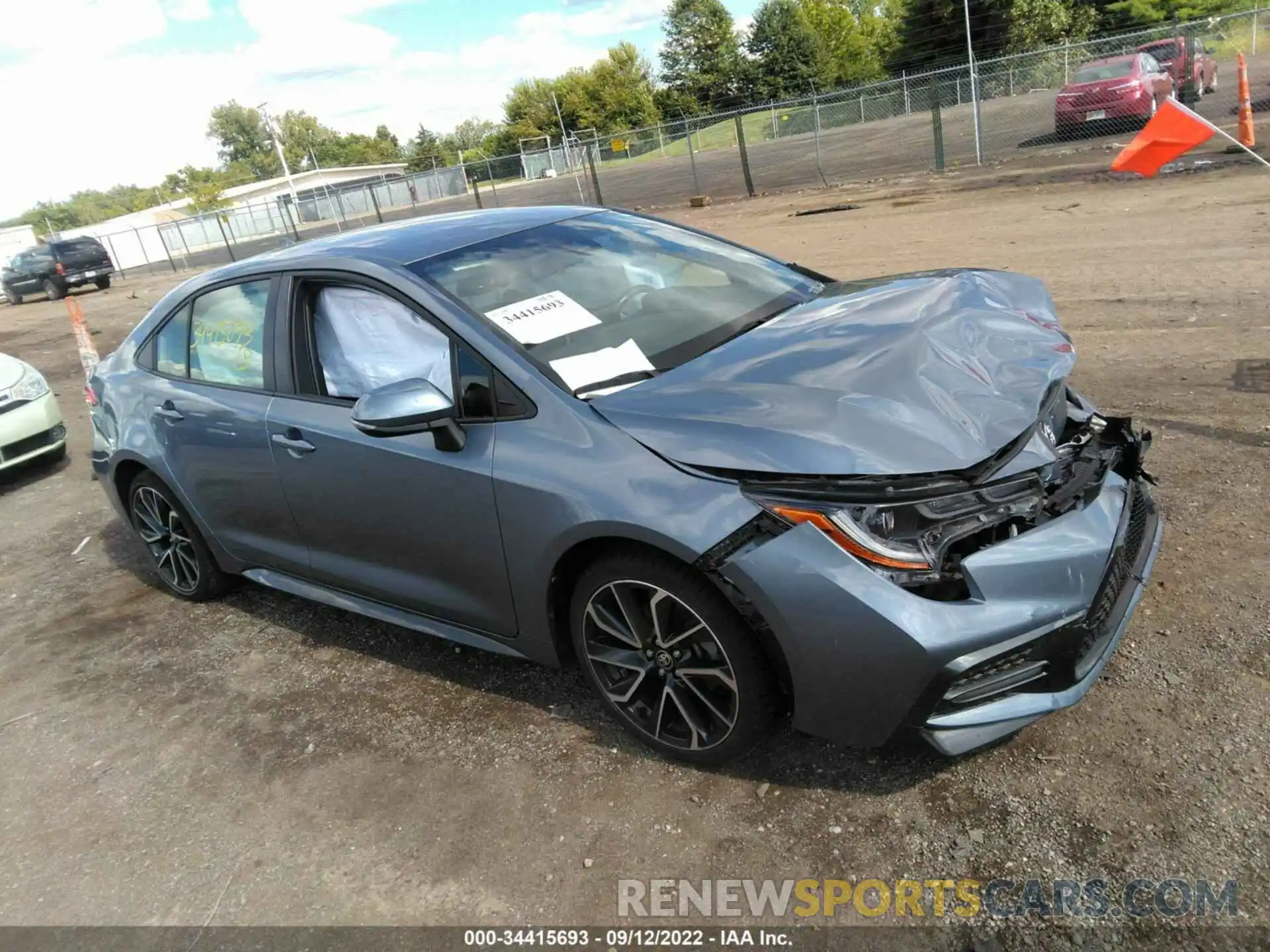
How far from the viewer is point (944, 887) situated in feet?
7.73

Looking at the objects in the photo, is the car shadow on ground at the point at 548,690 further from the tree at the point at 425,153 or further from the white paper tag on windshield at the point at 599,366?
the tree at the point at 425,153

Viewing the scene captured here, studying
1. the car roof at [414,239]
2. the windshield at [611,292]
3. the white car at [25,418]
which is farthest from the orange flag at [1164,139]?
the white car at [25,418]

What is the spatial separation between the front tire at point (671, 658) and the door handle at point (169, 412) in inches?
93.5

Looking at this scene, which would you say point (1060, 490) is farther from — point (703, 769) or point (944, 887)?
point (703, 769)

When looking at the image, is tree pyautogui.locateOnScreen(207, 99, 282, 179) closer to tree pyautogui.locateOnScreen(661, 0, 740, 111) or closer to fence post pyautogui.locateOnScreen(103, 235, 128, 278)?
tree pyautogui.locateOnScreen(661, 0, 740, 111)

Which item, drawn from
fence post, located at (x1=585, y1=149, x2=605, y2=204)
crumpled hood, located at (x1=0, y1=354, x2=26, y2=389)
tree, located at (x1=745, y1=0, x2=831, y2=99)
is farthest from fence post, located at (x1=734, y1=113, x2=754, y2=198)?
tree, located at (x1=745, y1=0, x2=831, y2=99)

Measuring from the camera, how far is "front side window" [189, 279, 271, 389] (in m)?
3.92

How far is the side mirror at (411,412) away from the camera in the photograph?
296 cm

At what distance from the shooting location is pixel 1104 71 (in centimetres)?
1672

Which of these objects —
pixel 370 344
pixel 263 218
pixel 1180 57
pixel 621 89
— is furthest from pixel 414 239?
pixel 621 89

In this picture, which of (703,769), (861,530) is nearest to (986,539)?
(861,530)

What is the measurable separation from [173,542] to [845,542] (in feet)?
12.4

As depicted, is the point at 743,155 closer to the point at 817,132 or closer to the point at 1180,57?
the point at 817,132

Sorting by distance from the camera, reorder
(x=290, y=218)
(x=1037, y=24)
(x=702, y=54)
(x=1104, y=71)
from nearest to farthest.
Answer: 1. (x=1104, y=71)
2. (x=290, y=218)
3. (x=1037, y=24)
4. (x=702, y=54)
